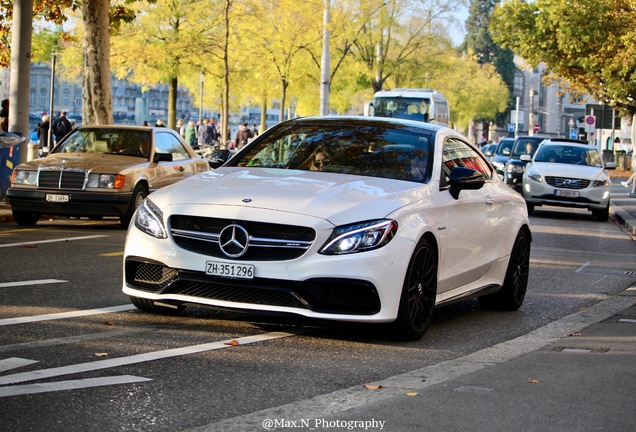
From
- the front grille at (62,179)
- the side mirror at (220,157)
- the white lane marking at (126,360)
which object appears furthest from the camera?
the front grille at (62,179)

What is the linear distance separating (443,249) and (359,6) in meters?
55.0

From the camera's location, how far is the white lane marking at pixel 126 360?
636 centimetres

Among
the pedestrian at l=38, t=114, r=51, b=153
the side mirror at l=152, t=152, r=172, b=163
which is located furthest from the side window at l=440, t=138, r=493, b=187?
the pedestrian at l=38, t=114, r=51, b=153

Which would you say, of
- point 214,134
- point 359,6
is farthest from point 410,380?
point 359,6

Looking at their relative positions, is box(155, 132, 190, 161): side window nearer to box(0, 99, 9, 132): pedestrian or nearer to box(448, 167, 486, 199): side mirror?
box(0, 99, 9, 132): pedestrian

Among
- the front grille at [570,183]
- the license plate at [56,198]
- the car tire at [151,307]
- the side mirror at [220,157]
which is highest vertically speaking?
the side mirror at [220,157]

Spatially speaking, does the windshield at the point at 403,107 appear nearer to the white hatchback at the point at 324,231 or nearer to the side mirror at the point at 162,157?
the side mirror at the point at 162,157

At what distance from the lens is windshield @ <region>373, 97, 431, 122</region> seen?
44875mm

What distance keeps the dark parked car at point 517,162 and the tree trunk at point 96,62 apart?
10112 millimetres

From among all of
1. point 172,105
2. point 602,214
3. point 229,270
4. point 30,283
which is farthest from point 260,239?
point 172,105

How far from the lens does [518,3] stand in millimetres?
51562

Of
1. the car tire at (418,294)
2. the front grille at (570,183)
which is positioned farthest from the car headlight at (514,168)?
the car tire at (418,294)

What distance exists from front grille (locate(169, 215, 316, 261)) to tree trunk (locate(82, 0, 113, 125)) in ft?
61.4

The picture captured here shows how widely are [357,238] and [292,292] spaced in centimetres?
55
